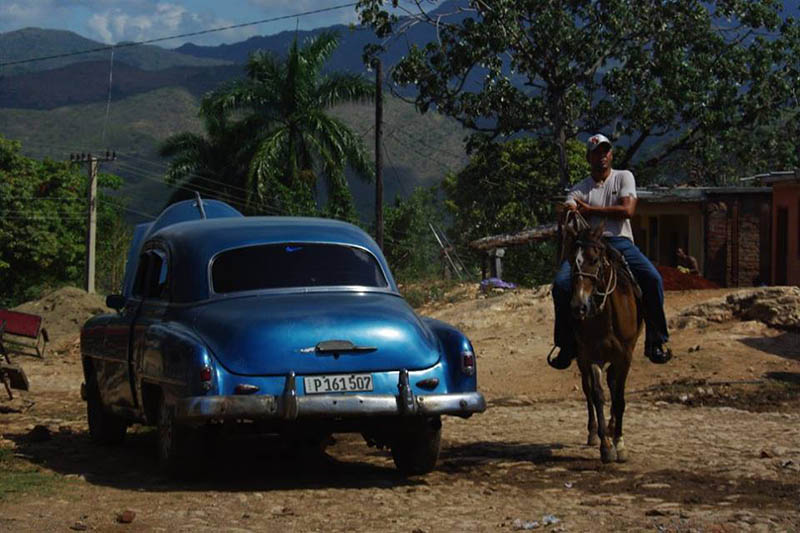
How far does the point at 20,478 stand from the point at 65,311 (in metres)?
29.2

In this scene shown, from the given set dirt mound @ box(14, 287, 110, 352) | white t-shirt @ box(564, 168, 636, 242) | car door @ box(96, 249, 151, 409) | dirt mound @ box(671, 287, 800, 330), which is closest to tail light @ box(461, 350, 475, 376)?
white t-shirt @ box(564, 168, 636, 242)

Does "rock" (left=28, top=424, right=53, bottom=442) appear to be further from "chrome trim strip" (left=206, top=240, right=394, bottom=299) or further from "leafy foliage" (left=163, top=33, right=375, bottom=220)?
"leafy foliage" (left=163, top=33, right=375, bottom=220)

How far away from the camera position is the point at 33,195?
6819 centimetres

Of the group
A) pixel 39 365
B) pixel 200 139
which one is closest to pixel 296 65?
pixel 200 139

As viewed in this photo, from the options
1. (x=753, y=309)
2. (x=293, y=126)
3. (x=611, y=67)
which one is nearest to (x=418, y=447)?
(x=753, y=309)

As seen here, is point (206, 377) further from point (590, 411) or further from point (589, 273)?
point (590, 411)

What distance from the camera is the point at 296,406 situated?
855cm

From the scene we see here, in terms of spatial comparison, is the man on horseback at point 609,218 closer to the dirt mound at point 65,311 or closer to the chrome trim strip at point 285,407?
the chrome trim strip at point 285,407

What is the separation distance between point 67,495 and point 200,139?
1965 inches

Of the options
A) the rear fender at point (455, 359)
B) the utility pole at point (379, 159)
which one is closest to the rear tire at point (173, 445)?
the rear fender at point (455, 359)

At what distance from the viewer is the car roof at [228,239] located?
32.1 feet

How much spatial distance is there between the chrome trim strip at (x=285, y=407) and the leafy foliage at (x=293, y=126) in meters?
44.4

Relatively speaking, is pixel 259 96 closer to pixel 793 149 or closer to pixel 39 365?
pixel 793 149

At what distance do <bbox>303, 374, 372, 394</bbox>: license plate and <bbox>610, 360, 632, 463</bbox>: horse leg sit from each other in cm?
251
